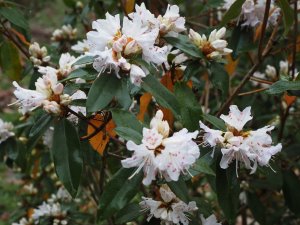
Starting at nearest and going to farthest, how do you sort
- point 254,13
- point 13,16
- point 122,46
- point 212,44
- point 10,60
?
point 122,46
point 212,44
point 254,13
point 13,16
point 10,60

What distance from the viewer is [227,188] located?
45.2 inches

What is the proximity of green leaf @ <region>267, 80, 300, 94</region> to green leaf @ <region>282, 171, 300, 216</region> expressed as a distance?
0.64 meters

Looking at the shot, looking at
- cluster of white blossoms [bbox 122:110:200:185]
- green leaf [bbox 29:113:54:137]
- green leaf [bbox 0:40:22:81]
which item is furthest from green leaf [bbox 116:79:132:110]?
green leaf [bbox 0:40:22:81]

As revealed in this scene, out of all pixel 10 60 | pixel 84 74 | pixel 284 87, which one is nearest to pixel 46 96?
pixel 84 74

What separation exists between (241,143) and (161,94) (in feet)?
0.70

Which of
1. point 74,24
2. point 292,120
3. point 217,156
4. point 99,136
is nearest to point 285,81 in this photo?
point 217,156

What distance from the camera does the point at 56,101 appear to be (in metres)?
1.14

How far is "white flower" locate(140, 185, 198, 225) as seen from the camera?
3.92 feet

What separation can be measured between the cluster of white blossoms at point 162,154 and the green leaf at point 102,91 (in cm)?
13

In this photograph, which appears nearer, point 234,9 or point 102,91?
point 102,91

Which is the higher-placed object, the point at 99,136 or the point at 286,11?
the point at 286,11

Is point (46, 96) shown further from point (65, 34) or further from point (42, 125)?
point (65, 34)

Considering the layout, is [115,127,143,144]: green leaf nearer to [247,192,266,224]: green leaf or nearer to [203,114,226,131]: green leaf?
[203,114,226,131]: green leaf

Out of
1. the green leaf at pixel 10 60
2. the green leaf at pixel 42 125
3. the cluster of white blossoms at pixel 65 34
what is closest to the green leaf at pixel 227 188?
the green leaf at pixel 42 125
